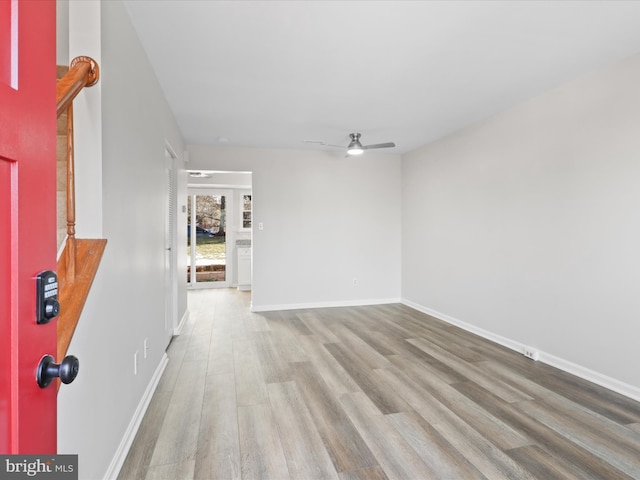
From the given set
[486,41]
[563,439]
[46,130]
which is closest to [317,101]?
[486,41]

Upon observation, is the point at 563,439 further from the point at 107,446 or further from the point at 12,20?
the point at 12,20

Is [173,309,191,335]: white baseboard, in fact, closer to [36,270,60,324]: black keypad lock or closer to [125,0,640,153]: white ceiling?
[125,0,640,153]: white ceiling

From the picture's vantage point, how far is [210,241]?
754 cm

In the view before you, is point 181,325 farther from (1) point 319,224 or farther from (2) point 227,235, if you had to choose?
(2) point 227,235

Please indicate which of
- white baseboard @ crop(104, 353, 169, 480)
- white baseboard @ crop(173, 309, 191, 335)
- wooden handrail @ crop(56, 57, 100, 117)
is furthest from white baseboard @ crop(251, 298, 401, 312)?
wooden handrail @ crop(56, 57, 100, 117)

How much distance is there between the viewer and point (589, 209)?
2.80 meters

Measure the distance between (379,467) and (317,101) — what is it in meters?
3.07

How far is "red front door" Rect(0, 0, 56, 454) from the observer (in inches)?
22.4

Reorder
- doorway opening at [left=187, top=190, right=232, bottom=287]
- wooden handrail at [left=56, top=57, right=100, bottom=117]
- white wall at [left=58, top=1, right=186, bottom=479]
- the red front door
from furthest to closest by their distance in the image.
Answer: doorway opening at [left=187, top=190, right=232, bottom=287] → white wall at [left=58, top=1, right=186, bottom=479] → wooden handrail at [left=56, top=57, right=100, bottom=117] → the red front door

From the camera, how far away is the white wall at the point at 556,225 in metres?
2.58

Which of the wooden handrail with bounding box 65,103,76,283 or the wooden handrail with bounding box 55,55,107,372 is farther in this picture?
the wooden handrail with bounding box 65,103,76,283

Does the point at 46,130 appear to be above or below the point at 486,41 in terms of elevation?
below

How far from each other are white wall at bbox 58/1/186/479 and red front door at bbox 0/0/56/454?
2.19 ft

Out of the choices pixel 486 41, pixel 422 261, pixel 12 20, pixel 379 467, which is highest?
pixel 486 41
